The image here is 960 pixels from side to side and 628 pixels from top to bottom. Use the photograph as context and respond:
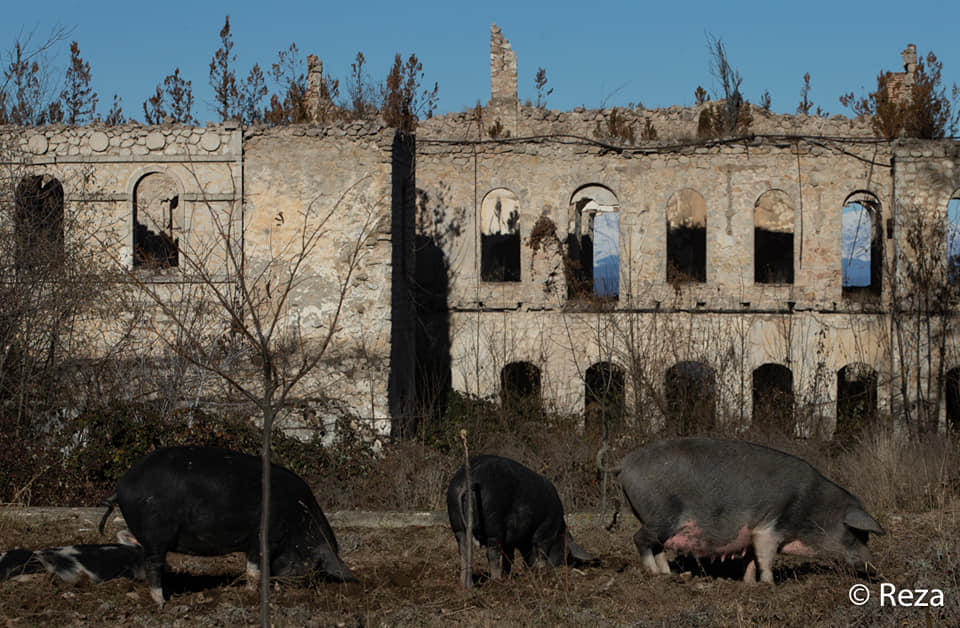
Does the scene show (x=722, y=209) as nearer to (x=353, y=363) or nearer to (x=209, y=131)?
(x=353, y=363)

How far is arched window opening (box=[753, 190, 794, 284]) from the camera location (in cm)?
2305

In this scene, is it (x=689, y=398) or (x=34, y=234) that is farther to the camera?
(x=689, y=398)

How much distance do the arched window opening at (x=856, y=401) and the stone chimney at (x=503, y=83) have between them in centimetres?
937

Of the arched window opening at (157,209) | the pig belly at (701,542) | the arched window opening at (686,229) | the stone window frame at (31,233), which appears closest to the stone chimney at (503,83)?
the arched window opening at (686,229)

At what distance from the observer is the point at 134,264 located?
14695mm

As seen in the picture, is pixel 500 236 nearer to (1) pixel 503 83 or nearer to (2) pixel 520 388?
(1) pixel 503 83

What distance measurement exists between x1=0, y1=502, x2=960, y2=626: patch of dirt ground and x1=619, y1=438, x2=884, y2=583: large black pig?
235mm

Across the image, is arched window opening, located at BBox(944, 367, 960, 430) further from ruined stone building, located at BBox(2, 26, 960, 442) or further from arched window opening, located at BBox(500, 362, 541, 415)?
arched window opening, located at BBox(500, 362, 541, 415)

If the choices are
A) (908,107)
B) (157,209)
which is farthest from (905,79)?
(157,209)

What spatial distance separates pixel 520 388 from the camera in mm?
20531

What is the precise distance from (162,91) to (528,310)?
1232 cm

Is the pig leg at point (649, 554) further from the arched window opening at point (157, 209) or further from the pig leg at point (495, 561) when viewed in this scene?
the arched window opening at point (157, 209)

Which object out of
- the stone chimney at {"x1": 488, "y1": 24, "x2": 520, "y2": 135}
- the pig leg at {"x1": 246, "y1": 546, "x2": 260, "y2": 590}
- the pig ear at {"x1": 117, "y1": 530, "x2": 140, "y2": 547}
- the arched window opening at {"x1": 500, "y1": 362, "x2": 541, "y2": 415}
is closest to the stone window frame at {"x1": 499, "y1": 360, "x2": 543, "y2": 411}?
the arched window opening at {"x1": 500, "y1": 362, "x2": 541, "y2": 415}

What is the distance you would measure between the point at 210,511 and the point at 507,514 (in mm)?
1942
